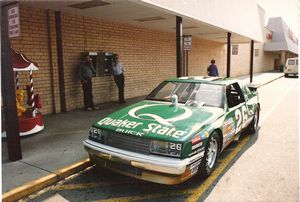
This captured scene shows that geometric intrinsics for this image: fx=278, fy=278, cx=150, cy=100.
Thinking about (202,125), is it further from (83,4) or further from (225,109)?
(83,4)

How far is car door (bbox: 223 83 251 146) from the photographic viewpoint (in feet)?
16.1

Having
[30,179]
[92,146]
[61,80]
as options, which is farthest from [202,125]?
[61,80]

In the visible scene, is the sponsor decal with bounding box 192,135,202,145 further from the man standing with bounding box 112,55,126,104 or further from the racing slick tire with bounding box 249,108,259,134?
the man standing with bounding box 112,55,126,104

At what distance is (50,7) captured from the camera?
810cm

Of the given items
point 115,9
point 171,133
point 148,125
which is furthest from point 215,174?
point 115,9

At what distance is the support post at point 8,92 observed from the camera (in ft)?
15.0

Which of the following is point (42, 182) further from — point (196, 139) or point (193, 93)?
point (193, 93)

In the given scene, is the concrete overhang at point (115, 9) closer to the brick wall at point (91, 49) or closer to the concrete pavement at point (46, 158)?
the brick wall at point (91, 49)

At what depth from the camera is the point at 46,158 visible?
4961 millimetres

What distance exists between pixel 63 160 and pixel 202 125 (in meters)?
2.51

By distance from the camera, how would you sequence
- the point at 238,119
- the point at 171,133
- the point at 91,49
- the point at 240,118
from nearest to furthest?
the point at 171,133, the point at 238,119, the point at 240,118, the point at 91,49

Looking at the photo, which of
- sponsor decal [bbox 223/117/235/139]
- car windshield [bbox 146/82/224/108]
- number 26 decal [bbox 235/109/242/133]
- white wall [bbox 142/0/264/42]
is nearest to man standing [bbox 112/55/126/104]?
white wall [bbox 142/0/264/42]

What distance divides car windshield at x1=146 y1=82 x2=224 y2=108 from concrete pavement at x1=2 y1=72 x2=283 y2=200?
1.91 meters

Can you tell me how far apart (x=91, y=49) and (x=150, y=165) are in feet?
23.9
